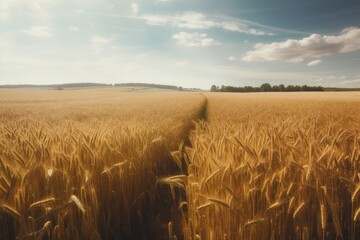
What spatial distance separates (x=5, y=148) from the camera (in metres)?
2.41

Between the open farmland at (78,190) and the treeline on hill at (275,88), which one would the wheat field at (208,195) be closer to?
the open farmland at (78,190)

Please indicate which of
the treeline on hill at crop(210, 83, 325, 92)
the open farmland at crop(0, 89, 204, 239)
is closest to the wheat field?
the open farmland at crop(0, 89, 204, 239)

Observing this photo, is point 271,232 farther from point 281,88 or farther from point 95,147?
point 281,88

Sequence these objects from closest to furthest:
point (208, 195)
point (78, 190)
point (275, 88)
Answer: point (208, 195) < point (78, 190) < point (275, 88)

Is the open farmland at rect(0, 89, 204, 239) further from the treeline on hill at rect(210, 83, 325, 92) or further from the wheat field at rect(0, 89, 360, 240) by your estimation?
the treeline on hill at rect(210, 83, 325, 92)

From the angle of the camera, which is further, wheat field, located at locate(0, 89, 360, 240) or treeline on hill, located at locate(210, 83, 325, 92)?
treeline on hill, located at locate(210, 83, 325, 92)

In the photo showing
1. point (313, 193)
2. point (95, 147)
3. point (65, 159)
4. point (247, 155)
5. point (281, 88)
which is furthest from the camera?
point (281, 88)

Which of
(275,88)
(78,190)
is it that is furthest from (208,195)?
(275,88)

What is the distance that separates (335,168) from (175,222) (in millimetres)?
1464

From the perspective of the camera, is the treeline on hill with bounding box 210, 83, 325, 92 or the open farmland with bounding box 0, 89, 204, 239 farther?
the treeline on hill with bounding box 210, 83, 325, 92

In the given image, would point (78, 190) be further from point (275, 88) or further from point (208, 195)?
point (275, 88)

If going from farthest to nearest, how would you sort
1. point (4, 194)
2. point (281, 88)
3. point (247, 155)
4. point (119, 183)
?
point (281, 88)
point (119, 183)
point (247, 155)
point (4, 194)

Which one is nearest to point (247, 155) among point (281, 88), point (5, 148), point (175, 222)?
point (175, 222)

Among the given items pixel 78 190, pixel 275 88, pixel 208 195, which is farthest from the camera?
pixel 275 88
